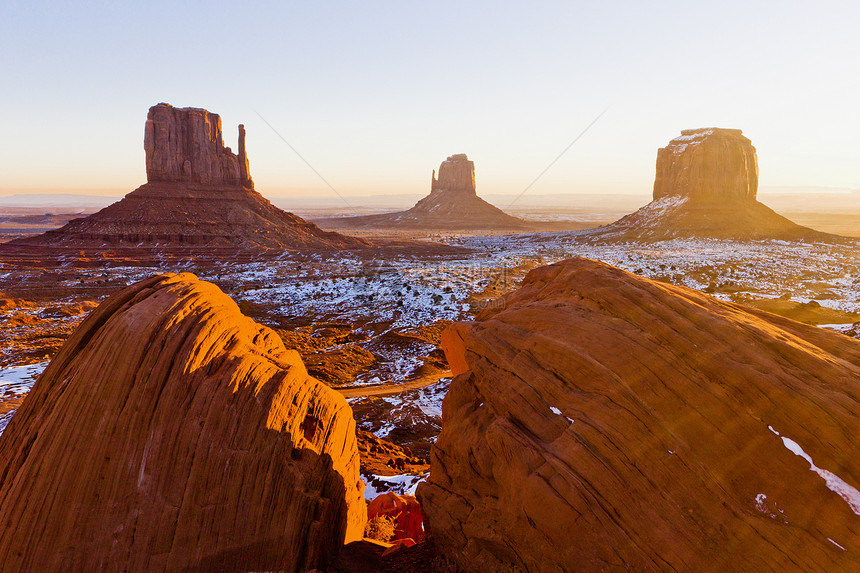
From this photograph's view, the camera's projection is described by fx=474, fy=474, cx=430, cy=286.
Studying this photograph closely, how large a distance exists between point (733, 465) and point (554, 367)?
284cm

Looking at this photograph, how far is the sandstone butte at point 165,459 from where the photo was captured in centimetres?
727

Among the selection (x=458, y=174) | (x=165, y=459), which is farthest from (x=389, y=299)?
(x=458, y=174)

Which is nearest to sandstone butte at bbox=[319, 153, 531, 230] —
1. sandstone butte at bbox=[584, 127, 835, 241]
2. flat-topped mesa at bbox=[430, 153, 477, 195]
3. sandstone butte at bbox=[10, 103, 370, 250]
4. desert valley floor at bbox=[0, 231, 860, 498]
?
flat-topped mesa at bbox=[430, 153, 477, 195]

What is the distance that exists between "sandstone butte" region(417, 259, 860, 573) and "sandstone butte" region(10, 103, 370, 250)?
261 feet

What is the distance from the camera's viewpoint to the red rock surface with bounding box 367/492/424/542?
12180 mm

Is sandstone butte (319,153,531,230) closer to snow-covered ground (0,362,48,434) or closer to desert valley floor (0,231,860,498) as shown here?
desert valley floor (0,231,860,498)

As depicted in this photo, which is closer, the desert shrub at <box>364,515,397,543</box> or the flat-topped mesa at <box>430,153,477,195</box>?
the desert shrub at <box>364,515,397,543</box>

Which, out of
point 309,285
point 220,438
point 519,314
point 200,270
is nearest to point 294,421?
point 220,438

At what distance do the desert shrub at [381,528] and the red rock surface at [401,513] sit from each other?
163 mm

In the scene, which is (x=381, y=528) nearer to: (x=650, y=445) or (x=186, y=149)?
(x=650, y=445)

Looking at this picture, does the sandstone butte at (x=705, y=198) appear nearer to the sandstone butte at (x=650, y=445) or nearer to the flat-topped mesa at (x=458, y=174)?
the sandstone butte at (x=650, y=445)

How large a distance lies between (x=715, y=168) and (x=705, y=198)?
6671 mm

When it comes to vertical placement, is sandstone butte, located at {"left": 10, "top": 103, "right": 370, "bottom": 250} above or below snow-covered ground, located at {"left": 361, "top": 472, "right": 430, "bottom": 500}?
above

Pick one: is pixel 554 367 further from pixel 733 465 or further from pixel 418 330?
pixel 418 330
